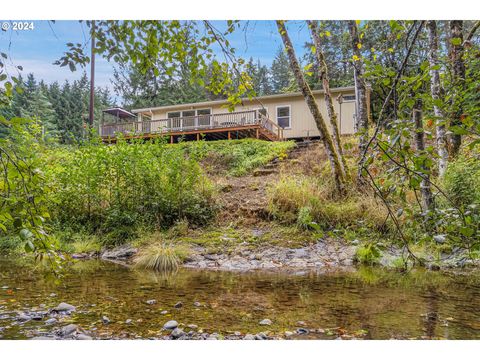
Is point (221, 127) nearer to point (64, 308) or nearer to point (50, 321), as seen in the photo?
point (64, 308)

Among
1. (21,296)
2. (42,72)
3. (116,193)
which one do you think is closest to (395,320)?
(21,296)

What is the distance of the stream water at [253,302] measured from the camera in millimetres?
1876

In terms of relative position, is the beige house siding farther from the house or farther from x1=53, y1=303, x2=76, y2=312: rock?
x1=53, y1=303, x2=76, y2=312: rock

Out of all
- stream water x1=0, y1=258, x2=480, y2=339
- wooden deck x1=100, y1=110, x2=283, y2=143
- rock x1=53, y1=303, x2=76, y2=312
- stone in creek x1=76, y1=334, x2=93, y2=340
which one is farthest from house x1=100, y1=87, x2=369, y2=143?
stone in creek x1=76, y1=334, x2=93, y2=340

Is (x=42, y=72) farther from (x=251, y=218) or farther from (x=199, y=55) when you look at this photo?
(x=251, y=218)

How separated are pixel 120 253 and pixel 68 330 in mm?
3011

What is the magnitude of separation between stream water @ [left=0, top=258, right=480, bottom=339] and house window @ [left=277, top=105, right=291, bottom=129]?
10.1 metres

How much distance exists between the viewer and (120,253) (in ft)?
15.4

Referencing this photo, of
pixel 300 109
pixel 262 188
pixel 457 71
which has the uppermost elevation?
pixel 300 109

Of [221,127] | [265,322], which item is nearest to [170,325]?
[265,322]

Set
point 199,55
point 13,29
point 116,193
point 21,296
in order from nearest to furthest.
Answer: point 199,55
point 13,29
point 21,296
point 116,193

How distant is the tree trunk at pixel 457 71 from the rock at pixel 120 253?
157 inches
